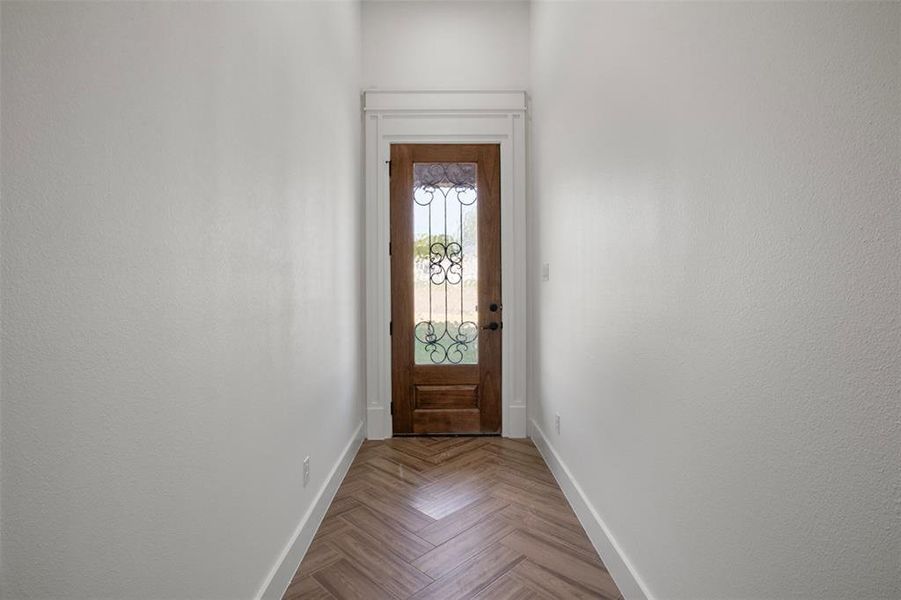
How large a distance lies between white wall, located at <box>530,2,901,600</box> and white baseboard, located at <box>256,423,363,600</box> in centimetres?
121

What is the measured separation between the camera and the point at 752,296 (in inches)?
37.0

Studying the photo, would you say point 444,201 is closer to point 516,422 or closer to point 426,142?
point 426,142

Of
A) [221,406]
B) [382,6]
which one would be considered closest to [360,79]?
[382,6]

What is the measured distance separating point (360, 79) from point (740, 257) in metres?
3.01

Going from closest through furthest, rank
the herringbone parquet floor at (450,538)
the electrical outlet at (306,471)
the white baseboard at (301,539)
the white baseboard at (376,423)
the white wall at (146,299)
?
the white wall at (146,299)
the white baseboard at (301,539)
the herringbone parquet floor at (450,538)
the electrical outlet at (306,471)
the white baseboard at (376,423)

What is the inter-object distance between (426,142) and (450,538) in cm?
255

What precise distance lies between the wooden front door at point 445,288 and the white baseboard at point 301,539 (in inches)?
33.9

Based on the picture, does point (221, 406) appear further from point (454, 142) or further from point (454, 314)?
point (454, 142)

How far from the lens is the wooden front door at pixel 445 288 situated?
10.7ft

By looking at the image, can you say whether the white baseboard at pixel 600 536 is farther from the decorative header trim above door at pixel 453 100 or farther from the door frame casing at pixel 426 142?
the decorative header trim above door at pixel 453 100

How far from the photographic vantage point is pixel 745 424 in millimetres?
961

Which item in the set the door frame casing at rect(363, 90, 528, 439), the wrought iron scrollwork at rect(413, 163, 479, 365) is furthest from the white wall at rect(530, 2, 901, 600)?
the wrought iron scrollwork at rect(413, 163, 479, 365)

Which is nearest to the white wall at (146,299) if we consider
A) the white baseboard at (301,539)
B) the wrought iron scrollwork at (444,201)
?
the white baseboard at (301,539)

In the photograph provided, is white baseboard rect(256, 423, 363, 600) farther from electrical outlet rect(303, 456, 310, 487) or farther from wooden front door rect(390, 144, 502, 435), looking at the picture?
wooden front door rect(390, 144, 502, 435)
